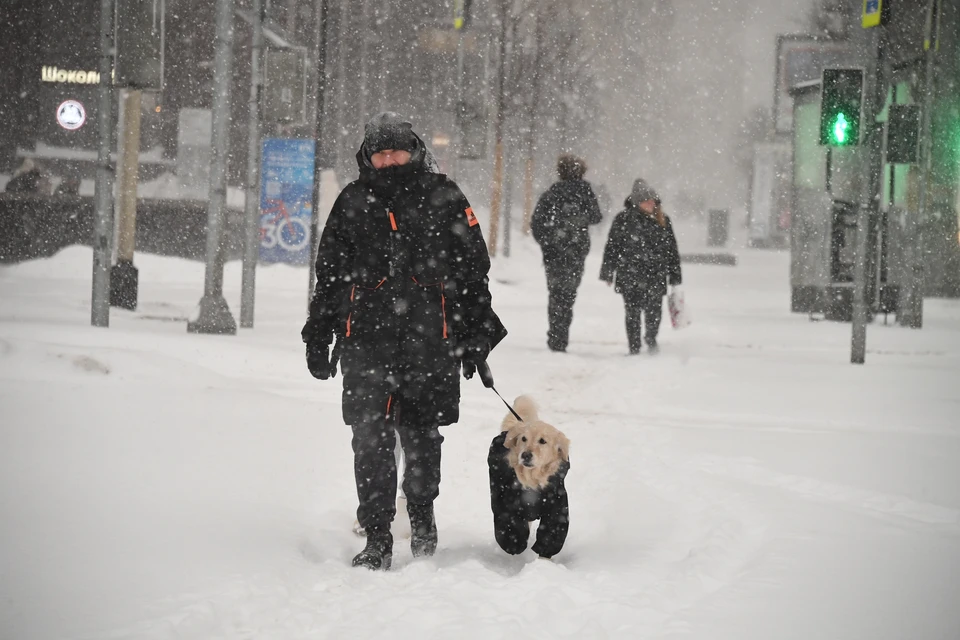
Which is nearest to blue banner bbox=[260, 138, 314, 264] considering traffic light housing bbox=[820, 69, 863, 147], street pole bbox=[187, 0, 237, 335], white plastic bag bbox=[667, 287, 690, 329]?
street pole bbox=[187, 0, 237, 335]

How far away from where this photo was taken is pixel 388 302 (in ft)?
14.1

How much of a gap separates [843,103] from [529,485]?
7.55m

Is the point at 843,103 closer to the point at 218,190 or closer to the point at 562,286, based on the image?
the point at 562,286

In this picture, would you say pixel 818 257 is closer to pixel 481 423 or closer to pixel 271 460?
pixel 481 423

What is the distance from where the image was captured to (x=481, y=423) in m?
7.67

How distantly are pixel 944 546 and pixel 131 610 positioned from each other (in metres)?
3.33

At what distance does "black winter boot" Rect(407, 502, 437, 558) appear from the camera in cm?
456

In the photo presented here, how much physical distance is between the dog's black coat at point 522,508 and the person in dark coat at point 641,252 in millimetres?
6813

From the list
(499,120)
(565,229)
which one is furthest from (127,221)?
(499,120)

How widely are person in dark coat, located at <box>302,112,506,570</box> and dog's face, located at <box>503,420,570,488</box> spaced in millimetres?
331

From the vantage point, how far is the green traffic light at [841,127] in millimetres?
10492

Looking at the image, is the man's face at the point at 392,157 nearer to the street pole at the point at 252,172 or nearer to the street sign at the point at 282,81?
the street pole at the point at 252,172

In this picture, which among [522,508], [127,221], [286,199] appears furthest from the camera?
[286,199]

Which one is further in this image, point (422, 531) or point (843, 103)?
point (843, 103)
